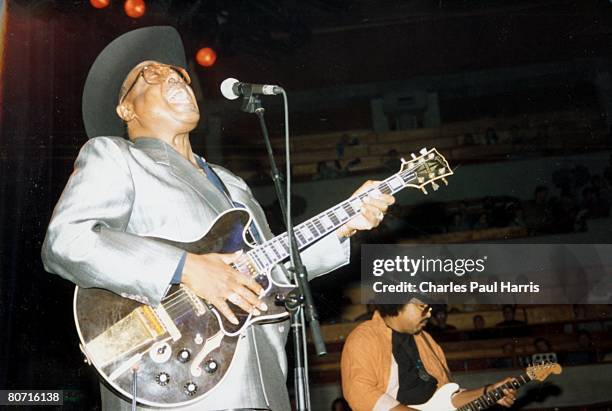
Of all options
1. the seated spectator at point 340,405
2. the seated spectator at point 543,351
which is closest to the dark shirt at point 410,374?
the seated spectator at point 340,405

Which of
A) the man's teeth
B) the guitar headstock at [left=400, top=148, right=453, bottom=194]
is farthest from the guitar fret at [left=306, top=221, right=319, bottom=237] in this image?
the man's teeth

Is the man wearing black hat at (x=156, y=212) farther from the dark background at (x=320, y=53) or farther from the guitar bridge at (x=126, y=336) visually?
the dark background at (x=320, y=53)

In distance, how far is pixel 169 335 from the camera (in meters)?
2.81

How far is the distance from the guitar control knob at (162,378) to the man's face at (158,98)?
99 cm

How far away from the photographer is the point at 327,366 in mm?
3941

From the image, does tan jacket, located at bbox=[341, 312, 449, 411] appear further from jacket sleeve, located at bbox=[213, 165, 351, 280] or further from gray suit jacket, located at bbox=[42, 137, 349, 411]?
gray suit jacket, located at bbox=[42, 137, 349, 411]

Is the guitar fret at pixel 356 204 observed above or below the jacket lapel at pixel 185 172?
below

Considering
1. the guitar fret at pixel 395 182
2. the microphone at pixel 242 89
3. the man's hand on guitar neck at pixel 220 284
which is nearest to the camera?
the microphone at pixel 242 89

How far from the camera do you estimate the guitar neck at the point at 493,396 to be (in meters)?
3.95

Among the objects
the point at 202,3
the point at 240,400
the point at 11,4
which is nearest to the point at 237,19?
the point at 202,3

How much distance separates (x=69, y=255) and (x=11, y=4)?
1.91 m

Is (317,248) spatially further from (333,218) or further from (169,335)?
(169,335)

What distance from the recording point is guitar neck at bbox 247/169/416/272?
9.82 ft

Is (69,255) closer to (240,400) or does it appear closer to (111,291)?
(111,291)
